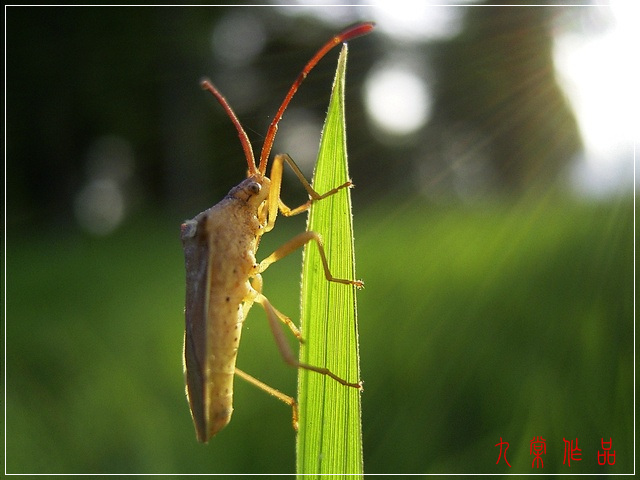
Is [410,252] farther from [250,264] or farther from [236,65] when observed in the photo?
[236,65]

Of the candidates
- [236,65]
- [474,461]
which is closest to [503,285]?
[474,461]

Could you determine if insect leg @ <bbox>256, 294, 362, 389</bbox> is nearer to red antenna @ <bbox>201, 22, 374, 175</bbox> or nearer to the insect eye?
the insect eye

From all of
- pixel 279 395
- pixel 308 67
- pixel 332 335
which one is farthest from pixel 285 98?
pixel 279 395

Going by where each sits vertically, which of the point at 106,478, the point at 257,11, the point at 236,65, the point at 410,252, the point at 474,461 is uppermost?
the point at 257,11

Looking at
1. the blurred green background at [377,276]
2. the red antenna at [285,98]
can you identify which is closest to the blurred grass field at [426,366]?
the blurred green background at [377,276]

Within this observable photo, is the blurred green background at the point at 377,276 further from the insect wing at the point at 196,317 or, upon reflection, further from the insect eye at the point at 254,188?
the insect eye at the point at 254,188

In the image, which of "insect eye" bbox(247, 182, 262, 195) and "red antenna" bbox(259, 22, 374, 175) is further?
"insect eye" bbox(247, 182, 262, 195)

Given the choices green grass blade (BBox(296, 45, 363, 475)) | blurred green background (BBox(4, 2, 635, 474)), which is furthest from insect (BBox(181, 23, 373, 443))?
blurred green background (BBox(4, 2, 635, 474))

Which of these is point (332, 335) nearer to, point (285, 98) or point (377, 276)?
point (285, 98)
